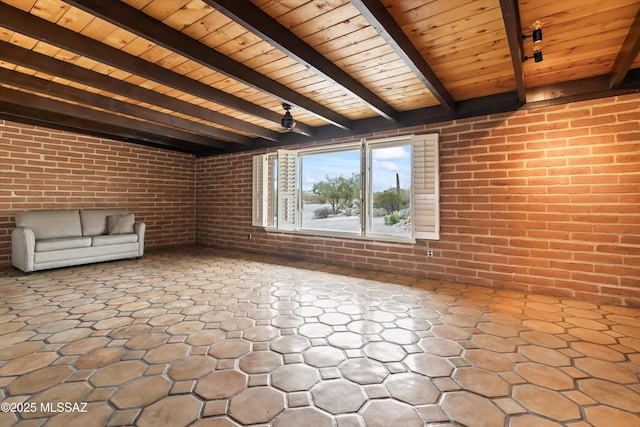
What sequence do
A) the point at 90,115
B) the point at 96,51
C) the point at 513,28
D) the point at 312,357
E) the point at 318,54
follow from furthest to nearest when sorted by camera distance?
1. the point at 90,115
2. the point at 318,54
3. the point at 96,51
4. the point at 312,357
5. the point at 513,28

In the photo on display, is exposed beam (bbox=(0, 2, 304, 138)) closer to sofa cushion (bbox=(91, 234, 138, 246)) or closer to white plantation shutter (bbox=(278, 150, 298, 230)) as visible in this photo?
white plantation shutter (bbox=(278, 150, 298, 230))

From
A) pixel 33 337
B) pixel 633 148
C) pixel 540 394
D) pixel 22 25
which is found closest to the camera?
pixel 540 394

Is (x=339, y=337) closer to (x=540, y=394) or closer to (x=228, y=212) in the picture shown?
(x=540, y=394)

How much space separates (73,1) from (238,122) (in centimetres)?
282

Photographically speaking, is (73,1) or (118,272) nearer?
(73,1)

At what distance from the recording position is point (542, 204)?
3.21 metres

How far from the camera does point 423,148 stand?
3.84 m

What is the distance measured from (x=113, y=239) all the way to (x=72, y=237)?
534 mm

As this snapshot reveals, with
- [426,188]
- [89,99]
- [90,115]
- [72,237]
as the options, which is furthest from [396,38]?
[72,237]

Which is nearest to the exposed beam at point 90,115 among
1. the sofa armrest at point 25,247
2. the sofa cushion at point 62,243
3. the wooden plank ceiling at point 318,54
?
the wooden plank ceiling at point 318,54

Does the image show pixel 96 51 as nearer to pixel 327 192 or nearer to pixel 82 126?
pixel 82 126

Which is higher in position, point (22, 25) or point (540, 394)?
point (22, 25)

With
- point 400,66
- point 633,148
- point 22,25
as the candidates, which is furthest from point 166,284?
point 633,148

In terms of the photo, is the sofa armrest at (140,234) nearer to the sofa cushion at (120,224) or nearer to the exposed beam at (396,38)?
the sofa cushion at (120,224)
